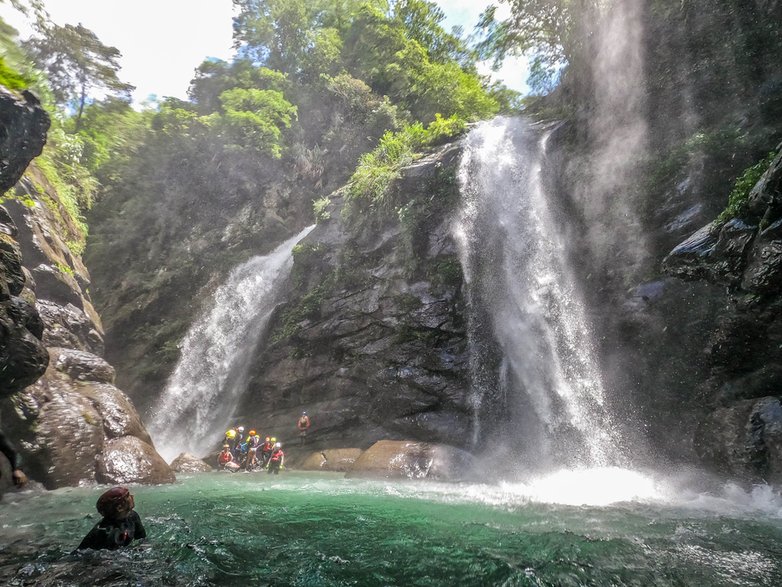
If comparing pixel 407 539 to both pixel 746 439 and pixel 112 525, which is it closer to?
pixel 112 525

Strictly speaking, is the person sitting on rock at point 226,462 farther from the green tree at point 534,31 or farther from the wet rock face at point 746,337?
the green tree at point 534,31

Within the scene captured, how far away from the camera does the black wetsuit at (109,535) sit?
4387 mm

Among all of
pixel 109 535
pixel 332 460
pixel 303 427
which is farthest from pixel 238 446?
pixel 109 535

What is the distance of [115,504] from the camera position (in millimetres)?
4422

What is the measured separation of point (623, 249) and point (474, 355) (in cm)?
628

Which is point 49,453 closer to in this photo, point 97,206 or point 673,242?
point 673,242

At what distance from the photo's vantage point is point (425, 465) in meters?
12.2

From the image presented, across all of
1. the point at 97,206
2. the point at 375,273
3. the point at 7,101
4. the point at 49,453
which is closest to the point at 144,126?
the point at 97,206

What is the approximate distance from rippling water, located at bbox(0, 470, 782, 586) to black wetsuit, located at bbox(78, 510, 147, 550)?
0.47 feet

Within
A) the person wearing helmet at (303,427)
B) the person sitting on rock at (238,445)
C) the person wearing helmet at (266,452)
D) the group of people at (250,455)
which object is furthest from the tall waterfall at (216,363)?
the person wearing helmet at (303,427)

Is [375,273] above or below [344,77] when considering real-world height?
below

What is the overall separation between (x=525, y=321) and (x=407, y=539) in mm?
10928

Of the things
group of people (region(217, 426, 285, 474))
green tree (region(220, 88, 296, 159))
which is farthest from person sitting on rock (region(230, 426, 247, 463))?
green tree (region(220, 88, 296, 159))

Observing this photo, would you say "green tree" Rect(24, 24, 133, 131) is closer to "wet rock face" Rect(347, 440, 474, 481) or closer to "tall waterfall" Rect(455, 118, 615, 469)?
"tall waterfall" Rect(455, 118, 615, 469)
